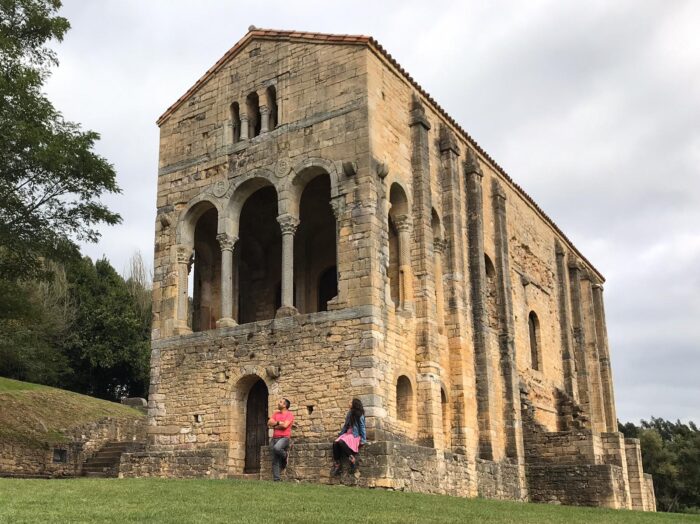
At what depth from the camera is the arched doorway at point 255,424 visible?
713 inches

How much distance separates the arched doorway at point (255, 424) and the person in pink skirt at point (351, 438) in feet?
11.5

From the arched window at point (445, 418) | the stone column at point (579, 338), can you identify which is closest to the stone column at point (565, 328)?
the stone column at point (579, 338)

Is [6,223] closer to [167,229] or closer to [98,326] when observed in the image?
[167,229]

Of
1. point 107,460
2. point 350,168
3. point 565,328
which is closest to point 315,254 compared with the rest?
point 350,168

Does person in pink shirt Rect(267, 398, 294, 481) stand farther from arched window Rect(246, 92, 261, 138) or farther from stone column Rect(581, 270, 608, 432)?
stone column Rect(581, 270, 608, 432)

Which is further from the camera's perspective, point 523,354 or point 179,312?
point 523,354

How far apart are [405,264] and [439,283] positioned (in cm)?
155

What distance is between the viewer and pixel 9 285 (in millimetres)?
20500

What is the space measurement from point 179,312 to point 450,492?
7.83 m

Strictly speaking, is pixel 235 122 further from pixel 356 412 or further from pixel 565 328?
pixel 565 328

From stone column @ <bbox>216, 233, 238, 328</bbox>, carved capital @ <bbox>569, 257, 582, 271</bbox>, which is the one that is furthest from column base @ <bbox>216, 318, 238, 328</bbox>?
carved capital @ <bbox>569, 257, 582, 271</bbox>

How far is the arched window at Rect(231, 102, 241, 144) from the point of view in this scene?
20.2 metres

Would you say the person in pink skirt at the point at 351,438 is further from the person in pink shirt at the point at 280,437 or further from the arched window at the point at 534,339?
the arched window at the point at 534,339

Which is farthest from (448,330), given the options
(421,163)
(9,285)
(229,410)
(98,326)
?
(98,326)
